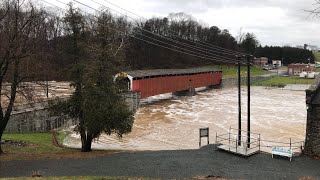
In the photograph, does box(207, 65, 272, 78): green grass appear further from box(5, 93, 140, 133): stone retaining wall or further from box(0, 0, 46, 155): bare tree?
box(0, 0, 46, 155): bare tree

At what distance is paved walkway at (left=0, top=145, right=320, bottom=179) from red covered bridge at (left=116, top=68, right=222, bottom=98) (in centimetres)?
2531

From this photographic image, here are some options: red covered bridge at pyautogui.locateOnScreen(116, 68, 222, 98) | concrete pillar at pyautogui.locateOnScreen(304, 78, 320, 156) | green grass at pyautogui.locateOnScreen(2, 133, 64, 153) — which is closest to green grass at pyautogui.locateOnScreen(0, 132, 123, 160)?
green grass at pyautogui.locateOnScreen(2, 133, 64, 153)

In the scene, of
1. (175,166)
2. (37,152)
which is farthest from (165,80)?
(175,166)

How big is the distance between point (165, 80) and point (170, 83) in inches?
78.4

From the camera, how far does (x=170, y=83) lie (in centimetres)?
5928

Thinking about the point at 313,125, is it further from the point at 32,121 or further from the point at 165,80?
the point at 165,80

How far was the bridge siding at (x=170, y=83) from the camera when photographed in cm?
5044

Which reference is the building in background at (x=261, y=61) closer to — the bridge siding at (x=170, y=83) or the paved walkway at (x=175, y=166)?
the bridge siding at (x=170, y=83)

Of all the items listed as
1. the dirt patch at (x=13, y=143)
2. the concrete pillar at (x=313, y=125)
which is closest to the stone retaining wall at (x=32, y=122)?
the dirt patch at (x=13, y=143)

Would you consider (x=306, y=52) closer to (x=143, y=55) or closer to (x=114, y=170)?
(x=143, y=55)

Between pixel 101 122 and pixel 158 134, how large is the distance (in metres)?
12.0

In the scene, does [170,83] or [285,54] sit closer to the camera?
[170,83]

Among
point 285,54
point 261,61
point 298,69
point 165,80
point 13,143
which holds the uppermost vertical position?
point 285,54

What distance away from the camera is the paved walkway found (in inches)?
575
